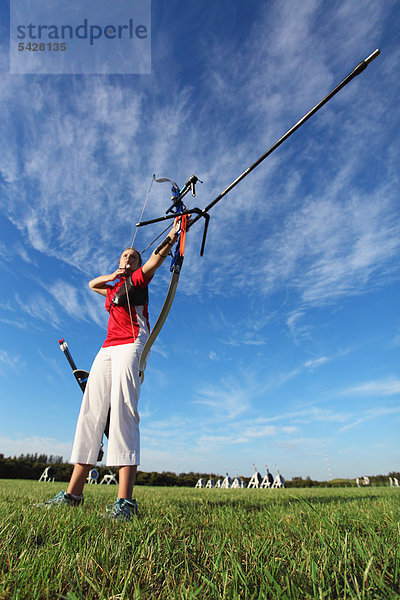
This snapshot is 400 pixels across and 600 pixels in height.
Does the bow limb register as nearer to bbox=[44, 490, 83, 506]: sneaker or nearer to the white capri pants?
the white capri pants

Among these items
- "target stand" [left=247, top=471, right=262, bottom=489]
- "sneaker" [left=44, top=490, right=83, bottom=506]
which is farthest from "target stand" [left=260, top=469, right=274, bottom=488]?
"sneaker" [left=44, top=490, right=83, bottom=506]

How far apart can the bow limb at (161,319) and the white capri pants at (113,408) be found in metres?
0.06

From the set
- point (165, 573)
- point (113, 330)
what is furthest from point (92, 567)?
point (113, 330)

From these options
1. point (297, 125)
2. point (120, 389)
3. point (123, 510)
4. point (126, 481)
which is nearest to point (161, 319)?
point (120, 389)

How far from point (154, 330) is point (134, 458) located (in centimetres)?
119

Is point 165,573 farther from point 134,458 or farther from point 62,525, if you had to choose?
point 134,458

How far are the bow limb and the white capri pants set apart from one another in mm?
61

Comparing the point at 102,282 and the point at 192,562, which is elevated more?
the point at 102,282

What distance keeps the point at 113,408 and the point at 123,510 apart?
2.76ft

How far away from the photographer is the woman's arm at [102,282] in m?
3.58

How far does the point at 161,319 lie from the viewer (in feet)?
10.7

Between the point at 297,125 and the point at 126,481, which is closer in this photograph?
the point at 126,481

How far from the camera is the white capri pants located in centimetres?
278

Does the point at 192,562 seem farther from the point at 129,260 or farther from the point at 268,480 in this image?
the point at 268,480
